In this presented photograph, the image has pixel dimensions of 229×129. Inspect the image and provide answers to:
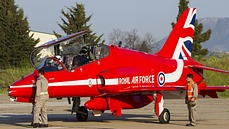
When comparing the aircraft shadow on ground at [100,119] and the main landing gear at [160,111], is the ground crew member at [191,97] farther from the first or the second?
the aircraft shadow on ground at [100,119]

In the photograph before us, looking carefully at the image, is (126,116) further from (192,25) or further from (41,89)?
(41,89)

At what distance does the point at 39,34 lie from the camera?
79.9 metres

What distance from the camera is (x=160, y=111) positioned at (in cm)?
2080

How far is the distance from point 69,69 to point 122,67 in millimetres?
2072

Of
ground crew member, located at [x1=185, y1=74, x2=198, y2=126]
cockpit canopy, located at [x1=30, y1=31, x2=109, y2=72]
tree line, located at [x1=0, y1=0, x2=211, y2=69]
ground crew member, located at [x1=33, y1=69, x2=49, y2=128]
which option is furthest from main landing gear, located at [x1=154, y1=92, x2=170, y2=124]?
tree line, located at [x1=0, y1=0, x2=211, y2=69]

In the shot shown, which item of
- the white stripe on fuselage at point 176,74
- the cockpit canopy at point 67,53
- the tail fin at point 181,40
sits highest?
the tail fin at point 181,40

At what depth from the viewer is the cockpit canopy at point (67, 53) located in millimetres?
20219

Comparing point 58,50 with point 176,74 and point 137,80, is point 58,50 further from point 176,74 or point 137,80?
point 176,74

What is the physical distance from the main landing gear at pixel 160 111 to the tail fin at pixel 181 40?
3.34 meters

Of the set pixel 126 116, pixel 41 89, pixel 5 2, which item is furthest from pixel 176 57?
pixel 5 2

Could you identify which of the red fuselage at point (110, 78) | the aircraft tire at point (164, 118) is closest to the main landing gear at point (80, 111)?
the red fuselage at point (110, 78)

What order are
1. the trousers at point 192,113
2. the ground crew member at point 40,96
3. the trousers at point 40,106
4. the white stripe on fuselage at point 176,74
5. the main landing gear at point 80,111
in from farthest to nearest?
the white stripe on fuselage at point 176,74 → the main landing gear at point 80,111 → the trousers at point 192,113 → the trousers at point 40,106 → the ground crew member at point 40,96

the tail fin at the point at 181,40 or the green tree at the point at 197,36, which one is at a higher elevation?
the green tree at the point at 197,36

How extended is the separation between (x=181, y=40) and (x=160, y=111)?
4.55 metres
